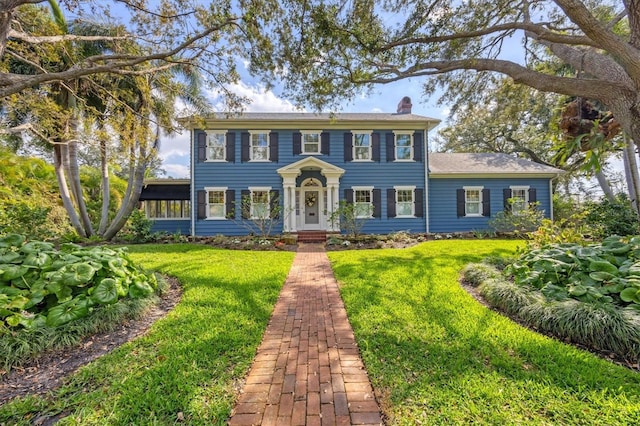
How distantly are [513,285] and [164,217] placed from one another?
15.0 m

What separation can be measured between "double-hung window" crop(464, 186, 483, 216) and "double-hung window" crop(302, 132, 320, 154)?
8.26 meters

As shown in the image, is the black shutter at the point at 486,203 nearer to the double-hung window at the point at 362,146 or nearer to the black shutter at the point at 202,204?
the double-hung window at the point at 362,146

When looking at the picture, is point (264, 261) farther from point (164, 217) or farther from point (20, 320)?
point (164, 217)

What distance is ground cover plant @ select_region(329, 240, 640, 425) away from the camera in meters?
2.05

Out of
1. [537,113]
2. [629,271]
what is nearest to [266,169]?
[629,271]

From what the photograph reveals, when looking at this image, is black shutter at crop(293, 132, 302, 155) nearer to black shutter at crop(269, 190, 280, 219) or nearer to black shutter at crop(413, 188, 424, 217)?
black shutter at crop(269, 190, 280, 219)

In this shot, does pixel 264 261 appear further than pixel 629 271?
Yes

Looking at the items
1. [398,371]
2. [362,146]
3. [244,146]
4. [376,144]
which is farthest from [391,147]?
[398,371]

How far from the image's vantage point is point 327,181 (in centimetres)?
1332

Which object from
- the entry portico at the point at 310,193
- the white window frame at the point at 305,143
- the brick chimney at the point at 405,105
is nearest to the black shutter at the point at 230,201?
the entry portico at the point at 310,193

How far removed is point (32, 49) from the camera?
6.82 meters

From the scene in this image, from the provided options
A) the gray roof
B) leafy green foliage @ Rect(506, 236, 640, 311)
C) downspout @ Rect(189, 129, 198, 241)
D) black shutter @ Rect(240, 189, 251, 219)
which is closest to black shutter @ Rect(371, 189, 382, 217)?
the gray roof

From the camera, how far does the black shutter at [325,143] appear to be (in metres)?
13.8

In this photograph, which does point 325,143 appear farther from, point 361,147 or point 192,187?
point 192,187
